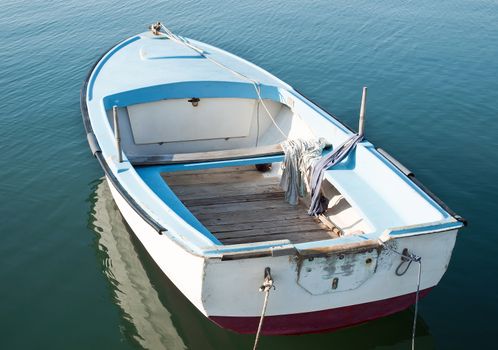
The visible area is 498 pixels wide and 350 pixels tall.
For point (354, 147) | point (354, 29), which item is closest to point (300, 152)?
point (354, 147)

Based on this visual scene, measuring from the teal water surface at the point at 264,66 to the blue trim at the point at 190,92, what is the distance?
5.77 ft

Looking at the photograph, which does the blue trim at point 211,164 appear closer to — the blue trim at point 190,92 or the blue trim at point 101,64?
the blue trim at point 190,92

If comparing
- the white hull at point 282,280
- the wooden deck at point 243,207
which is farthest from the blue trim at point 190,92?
the white hull at point 282,280

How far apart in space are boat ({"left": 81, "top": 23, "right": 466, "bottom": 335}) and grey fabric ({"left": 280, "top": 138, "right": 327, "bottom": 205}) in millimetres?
60

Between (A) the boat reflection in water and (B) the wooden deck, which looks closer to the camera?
(A) the boat reflection in water

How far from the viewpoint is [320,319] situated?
5.97m

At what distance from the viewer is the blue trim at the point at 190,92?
8750mm

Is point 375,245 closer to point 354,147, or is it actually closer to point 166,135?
point 354,147

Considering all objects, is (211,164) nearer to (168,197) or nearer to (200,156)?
(200,156)

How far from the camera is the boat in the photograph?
215 inches

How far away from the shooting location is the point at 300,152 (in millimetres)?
7875

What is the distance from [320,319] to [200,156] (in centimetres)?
311

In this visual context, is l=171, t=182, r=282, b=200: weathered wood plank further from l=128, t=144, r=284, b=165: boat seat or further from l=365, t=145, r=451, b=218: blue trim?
l=365, t=145, r=451, b=218: blue trim

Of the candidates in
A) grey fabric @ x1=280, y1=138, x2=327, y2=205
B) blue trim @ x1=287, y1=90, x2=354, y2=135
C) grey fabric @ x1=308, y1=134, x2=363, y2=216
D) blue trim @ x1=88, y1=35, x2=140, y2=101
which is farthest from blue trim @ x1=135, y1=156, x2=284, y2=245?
blue trim @ x1=88, y1=35, x2=140, y2=101
